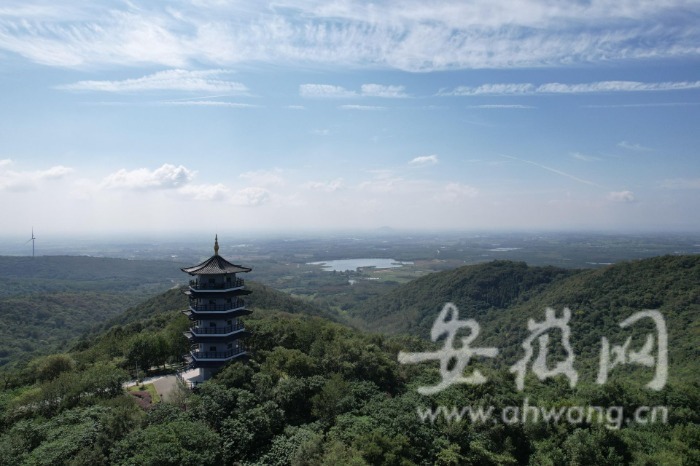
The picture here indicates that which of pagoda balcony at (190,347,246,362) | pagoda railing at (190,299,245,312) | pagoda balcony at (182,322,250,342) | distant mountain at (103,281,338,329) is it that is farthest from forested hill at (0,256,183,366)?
pagoda railing at (190,299,245,312)

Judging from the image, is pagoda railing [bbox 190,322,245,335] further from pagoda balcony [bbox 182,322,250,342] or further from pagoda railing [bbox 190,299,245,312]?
pagoda railing [bbox 190,299,245,312]

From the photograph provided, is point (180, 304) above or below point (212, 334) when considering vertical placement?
below

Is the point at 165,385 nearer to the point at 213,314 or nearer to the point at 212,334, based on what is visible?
the point at 212,334

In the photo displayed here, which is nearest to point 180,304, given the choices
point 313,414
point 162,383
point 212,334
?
point 162,383

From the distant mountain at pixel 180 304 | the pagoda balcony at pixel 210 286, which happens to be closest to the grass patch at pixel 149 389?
the pagoda balcony at pixel 210 286

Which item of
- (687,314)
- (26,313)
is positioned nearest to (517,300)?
(687,314)

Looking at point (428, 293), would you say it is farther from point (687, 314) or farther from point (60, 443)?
point (60, 443)

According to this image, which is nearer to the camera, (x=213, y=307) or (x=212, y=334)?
(x=212, y=334)
